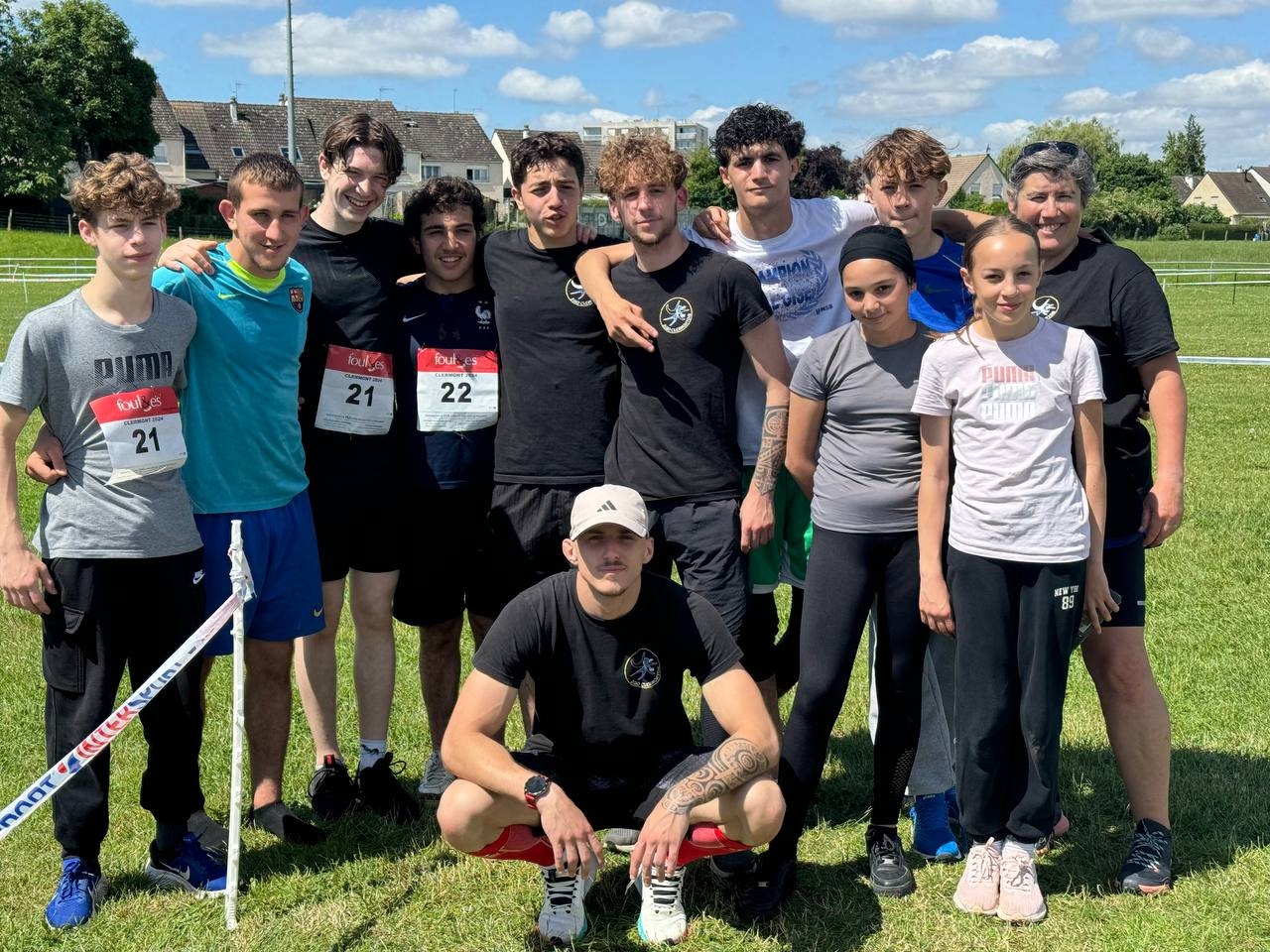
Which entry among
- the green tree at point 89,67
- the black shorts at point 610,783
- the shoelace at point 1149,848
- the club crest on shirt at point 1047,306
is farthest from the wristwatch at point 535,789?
the green tree at point 89,67

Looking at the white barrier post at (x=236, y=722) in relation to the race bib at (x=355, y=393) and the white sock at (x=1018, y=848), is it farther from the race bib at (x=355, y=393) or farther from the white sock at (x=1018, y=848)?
the white sock at (x=1018, y=848)

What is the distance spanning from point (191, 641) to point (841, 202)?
274cm

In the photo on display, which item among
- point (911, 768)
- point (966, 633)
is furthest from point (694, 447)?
point (911, 768)

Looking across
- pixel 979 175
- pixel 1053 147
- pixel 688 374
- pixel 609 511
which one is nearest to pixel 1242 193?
pixel 979 175

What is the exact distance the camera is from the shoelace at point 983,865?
146 inches

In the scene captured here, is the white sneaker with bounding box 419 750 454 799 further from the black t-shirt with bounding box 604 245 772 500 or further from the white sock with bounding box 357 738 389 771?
the black t-shirt with bounding box 604 245 772 500

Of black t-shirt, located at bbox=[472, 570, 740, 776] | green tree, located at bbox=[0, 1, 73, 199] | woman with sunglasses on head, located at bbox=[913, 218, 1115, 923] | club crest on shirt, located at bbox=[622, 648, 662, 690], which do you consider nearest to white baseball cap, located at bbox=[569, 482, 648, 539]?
black t-shirt, located at bbox=[472, 570, 740, 776]

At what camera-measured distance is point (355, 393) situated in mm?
4309

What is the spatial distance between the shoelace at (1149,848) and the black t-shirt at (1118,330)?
1.02m

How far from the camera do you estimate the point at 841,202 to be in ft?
14.7

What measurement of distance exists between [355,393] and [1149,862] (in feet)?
10.2

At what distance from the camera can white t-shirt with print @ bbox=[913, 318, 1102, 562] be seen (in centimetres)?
344

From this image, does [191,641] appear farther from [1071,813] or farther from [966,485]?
[1071,813]

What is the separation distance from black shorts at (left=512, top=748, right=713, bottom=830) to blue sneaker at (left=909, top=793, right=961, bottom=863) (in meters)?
0.96
